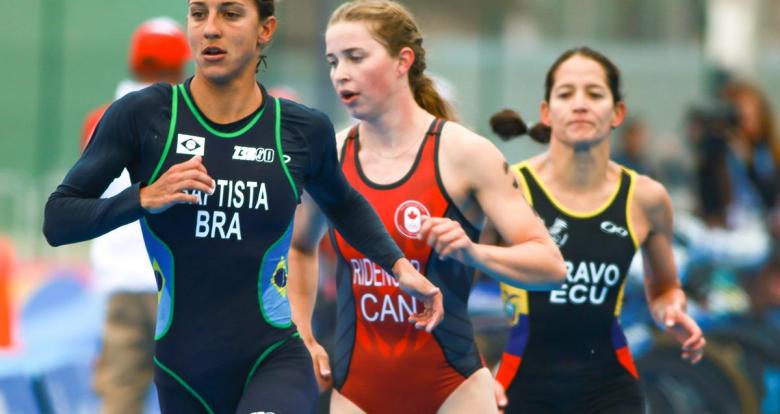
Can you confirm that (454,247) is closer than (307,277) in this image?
Yes

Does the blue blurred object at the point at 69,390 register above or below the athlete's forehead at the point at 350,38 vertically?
below

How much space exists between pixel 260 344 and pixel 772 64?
573 inches

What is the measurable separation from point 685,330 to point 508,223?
1093 mm

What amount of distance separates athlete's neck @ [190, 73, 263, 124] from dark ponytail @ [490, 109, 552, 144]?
1.85 m

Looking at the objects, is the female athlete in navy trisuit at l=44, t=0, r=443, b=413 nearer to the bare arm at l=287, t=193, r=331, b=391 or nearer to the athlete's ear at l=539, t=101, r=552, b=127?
the bare arm at l=287, t=193, r=331, b=391

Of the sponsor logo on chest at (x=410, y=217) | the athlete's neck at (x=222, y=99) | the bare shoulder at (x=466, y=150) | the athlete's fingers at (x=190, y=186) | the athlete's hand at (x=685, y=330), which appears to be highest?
the athlete's neck at (x=222, y=99)

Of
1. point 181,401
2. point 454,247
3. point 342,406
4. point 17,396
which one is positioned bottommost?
point 17,396

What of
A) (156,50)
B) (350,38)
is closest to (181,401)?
(350,38)

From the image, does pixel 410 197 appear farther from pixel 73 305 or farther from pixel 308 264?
pixel 73 305

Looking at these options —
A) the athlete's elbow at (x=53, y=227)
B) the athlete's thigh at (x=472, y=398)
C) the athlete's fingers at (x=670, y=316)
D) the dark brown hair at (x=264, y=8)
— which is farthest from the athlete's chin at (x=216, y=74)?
the athlete's fingers at (x=670, y=316)

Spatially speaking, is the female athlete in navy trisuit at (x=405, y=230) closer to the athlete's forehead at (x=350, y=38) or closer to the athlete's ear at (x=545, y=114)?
the athlete's forehead at (x=350, y=38)

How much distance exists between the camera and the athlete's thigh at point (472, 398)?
5320mm

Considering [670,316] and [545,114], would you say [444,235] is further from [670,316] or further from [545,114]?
[545,114]

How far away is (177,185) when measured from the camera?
433 cm
